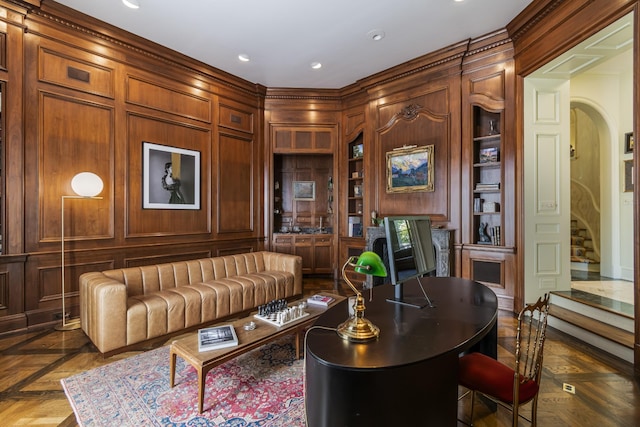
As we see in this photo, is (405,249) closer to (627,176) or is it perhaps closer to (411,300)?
(411,300)

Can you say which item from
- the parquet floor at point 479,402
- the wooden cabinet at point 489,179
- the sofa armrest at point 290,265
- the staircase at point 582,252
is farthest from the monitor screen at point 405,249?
the staircase at point 582,252

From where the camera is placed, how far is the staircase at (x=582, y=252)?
502 cm

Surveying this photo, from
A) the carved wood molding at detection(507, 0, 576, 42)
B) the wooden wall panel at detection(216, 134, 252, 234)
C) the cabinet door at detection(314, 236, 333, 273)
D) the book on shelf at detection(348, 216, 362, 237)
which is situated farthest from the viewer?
the cabinet door at detection(314, 236, 333, 273)

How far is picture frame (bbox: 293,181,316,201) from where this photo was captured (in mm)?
6078

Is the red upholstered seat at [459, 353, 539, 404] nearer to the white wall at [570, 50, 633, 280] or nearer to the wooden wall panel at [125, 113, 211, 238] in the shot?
the wooden wall panel at [125, 113, 211, 238]

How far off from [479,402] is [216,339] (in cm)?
180

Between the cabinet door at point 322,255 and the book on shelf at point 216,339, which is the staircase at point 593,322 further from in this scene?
the cabinet door at point 322,255

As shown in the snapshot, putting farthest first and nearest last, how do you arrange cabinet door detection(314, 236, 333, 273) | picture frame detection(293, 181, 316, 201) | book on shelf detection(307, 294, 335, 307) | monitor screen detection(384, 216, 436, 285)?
1. picture frame detection(293, 181, 316, 201)
2. cabinet door detection(314, 236, 333, 273)
3. book on shelf detection(307, 294, 335, 307)
4. monitor screen detection(384, 216, 436, 285)

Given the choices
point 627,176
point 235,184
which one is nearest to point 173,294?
point 235,184

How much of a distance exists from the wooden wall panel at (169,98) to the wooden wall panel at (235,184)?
0.53 metres

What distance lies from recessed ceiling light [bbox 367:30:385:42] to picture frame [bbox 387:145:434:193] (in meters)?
1.61

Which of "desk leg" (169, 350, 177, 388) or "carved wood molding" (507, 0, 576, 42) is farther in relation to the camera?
"carved wood molding" (507, 0, 576, 42)

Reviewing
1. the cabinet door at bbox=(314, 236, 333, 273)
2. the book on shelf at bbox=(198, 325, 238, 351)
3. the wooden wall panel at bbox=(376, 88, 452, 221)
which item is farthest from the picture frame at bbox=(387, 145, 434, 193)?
the book on shelf at bbox=(198, 325, 238, 351)

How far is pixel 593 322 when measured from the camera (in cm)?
292
